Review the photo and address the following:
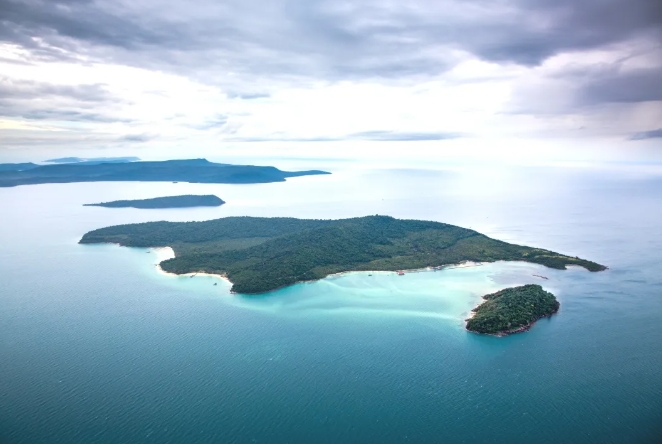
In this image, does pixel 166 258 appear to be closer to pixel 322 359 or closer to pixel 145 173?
pixel 322 359

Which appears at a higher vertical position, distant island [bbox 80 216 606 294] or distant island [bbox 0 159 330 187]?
distant island [bbox 0 159 330 187]

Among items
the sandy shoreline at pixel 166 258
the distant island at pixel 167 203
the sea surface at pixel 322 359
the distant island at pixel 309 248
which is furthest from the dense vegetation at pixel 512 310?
the distant island at pixel 167 203

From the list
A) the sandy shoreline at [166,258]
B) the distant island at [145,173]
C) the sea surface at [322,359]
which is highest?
the distant island at [145,173]

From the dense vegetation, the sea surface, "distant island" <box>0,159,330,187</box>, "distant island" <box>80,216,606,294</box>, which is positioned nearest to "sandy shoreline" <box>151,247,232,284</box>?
"distant island" <box>80,216,606,294</box>

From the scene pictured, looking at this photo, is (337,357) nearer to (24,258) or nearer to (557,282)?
(557,282)

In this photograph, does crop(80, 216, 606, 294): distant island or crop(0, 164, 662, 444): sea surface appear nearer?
crop(0, 164, 662, 444): sea surface

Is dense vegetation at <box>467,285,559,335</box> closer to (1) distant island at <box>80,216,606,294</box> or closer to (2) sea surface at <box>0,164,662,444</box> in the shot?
(2) sea surface at <box>0,164,662,444</box>

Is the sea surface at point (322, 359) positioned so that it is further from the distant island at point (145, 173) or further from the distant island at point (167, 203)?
the distant island at point (145, 173)
